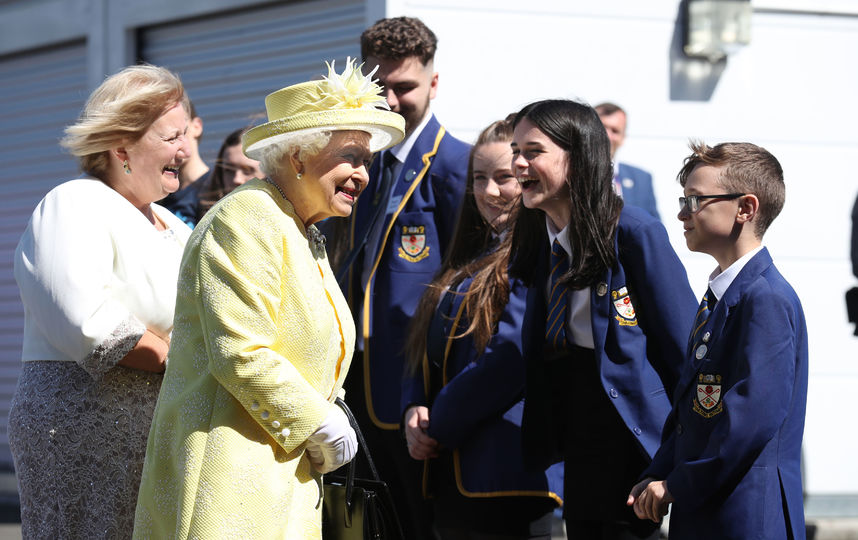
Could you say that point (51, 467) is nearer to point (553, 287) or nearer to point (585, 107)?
point (553, 287)

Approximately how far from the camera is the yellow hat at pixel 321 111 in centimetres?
286

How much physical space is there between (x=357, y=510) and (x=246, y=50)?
547 cm

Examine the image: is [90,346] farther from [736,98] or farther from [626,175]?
[736,98]

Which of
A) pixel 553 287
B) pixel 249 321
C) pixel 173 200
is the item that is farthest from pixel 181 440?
pixel 173 200

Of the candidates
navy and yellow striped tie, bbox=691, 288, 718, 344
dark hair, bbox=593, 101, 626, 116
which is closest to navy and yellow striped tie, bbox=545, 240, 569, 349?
navy and yellow striped tie, bbox=691, 288, 718, 344

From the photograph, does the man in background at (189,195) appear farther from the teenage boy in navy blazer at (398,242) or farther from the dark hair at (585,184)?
the dark hair at (585,184)

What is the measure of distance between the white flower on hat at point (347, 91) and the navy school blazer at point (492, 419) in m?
1.02

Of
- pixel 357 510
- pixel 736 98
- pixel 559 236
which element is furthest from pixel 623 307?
pixel 736 98

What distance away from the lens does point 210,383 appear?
2.75 metres

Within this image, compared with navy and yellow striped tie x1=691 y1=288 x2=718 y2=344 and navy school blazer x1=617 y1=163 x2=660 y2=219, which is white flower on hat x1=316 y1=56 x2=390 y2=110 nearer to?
navy and yellow striped tie x1=691 y1=288 x2=718 y2=344

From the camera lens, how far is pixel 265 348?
269 cm

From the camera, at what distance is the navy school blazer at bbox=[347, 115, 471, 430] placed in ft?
13.5

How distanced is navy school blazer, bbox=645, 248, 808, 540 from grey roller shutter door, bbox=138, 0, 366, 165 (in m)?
4.68

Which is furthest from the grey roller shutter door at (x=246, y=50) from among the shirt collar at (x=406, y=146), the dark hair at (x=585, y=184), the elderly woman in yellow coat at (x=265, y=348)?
the elderly woman in yellow coat at (x=265, y=348)
